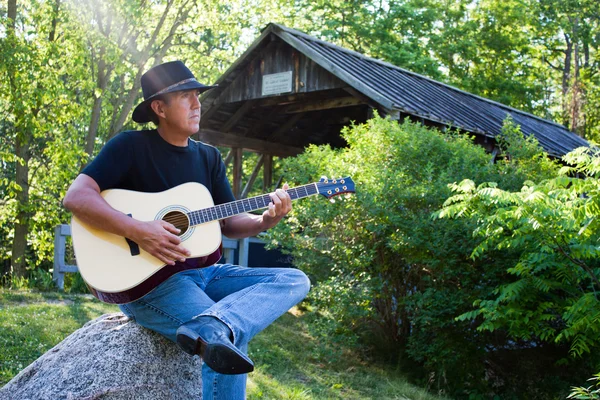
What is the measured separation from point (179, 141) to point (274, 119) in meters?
11.3

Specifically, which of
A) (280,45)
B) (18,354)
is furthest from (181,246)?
(280,45)

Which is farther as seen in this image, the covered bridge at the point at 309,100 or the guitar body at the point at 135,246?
the covered bridge at the point at 309,100

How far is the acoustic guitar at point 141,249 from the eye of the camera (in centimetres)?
365

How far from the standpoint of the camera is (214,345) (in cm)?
315

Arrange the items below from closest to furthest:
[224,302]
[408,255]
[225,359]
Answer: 1. [225,359]
2. [224,302]
3. [408,255]

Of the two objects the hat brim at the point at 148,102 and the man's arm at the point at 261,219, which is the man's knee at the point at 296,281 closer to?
the man's arm at the point at 261,219

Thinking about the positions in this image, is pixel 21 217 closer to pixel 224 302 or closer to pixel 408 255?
pixel 408 255

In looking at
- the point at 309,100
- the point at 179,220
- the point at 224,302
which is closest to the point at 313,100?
the point at 309,100

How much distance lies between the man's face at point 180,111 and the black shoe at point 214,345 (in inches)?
48.8

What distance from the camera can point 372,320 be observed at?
7.68m

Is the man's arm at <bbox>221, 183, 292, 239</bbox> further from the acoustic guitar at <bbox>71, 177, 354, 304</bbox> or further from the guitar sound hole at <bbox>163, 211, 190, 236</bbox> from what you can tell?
the guitar sound hole at <bbox>163, 211, 190, 236</bbox>

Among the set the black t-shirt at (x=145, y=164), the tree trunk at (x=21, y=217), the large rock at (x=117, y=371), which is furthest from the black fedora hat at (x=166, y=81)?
the tree trunk at (x=21, y=217)

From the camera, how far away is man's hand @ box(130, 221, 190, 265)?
3621 mm

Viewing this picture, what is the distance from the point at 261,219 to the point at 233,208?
22 cm
